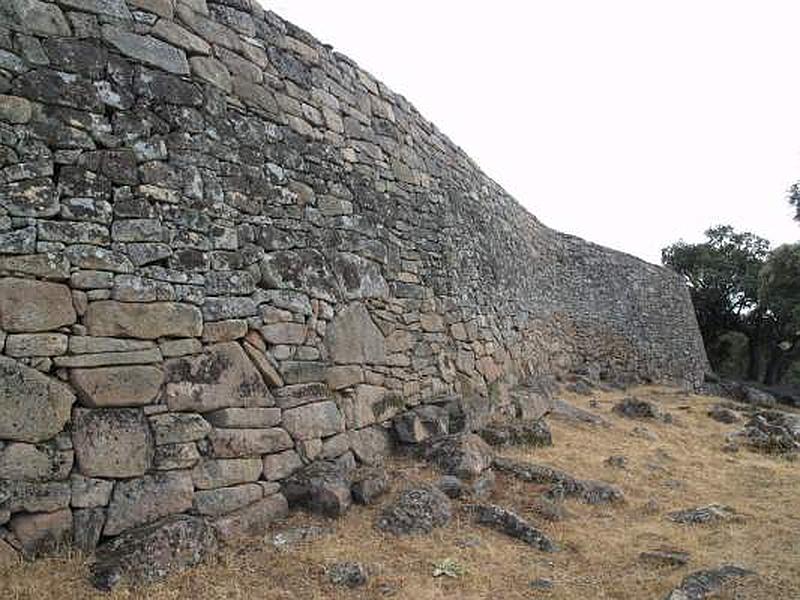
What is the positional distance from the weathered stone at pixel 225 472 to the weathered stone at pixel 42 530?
0.90 m

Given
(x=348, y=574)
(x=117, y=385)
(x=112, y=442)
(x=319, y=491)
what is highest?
(x=117, y=385)

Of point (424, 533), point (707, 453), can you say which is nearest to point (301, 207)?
point (424, 533)

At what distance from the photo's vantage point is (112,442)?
13.3 feet

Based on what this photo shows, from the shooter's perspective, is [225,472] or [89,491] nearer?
[89,491]

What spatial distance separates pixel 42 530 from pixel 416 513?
2.84 m

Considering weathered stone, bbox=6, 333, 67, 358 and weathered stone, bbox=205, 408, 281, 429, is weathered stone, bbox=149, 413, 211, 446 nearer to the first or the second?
weathered stone, bbox=205, 408, 281, 429

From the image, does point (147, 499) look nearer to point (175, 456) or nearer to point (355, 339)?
point (175, 456)

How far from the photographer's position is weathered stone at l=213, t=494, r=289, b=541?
437 centimetres

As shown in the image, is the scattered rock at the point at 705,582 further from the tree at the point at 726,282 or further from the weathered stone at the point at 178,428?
the tree at the point at 726,282

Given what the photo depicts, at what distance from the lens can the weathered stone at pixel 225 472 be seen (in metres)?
4.46

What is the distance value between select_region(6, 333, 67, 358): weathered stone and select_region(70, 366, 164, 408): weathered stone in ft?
0.65

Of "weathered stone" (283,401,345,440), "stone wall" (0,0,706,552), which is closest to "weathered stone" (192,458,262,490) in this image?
"stone wall" (0,0,706,552)

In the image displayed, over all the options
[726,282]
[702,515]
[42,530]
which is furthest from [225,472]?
[726,282]

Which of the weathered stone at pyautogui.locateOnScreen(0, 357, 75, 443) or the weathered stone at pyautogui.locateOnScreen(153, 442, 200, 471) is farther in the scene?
the weathered stone at pyautogui.locateOnScreen(153, 442, 200, 471)
